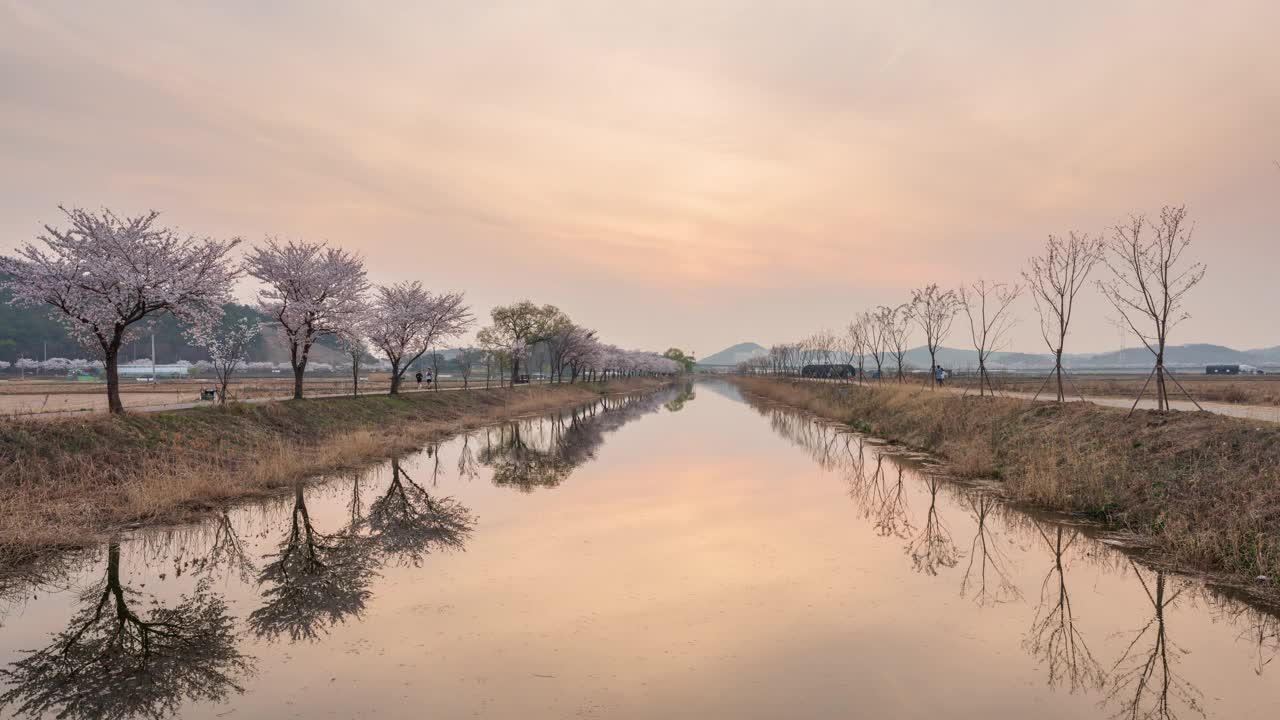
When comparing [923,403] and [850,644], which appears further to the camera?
[923,403]

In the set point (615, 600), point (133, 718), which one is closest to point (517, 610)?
point (615, 600)

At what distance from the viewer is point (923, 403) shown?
37250 mm

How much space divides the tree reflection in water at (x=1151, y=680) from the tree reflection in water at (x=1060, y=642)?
0.26m

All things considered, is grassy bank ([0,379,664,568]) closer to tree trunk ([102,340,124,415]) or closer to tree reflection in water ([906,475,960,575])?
tree trunk ([102,340,124,415])

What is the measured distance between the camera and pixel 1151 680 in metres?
7.90

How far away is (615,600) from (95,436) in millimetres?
18634

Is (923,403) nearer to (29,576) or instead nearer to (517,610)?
(517,610)

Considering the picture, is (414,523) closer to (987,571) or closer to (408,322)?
(987,571)

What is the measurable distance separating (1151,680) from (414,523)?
48.4 ft

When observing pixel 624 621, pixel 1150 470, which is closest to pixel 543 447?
pixel 624 621

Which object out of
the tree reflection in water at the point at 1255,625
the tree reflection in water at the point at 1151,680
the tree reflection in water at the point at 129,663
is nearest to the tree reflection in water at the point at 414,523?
the tree reflection in water at the point at 129,663

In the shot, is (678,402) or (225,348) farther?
(678,402)

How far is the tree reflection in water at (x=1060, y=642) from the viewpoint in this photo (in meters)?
7.99

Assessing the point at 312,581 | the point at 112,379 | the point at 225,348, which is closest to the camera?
the point at 312,581
